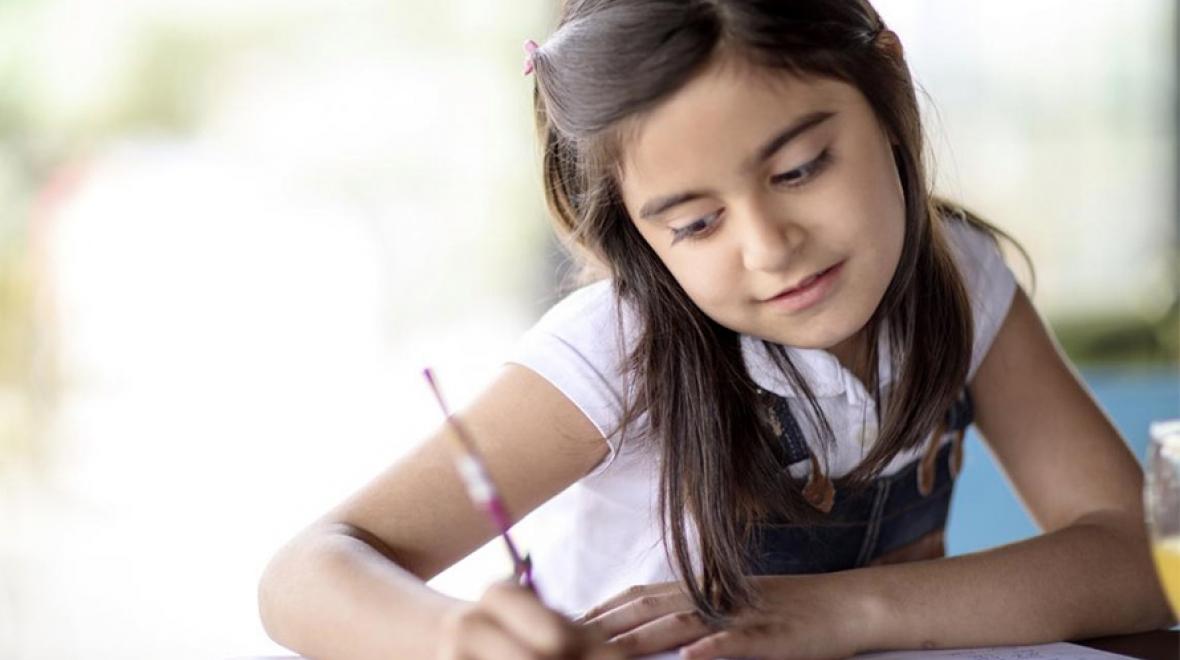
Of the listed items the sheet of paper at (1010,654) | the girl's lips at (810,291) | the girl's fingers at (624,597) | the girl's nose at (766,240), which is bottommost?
the sheet of paper at (1010,654)

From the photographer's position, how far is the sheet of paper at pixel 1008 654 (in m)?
1.03

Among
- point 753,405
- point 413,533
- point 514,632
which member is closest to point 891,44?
point 753,405

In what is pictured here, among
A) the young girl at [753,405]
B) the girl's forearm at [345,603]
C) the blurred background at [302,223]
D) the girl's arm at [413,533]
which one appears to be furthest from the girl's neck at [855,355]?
the blurred background at [302,223]

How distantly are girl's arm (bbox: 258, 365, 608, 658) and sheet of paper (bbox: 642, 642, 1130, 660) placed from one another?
7.3 inches

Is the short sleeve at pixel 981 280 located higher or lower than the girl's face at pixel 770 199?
lower

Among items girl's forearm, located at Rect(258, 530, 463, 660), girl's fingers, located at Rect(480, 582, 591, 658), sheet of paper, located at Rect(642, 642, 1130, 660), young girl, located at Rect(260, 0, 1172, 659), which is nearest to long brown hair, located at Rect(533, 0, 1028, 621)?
young girl, located at Rect(260, 0, 1172, 659)

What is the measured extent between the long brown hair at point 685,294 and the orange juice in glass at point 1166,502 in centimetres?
31

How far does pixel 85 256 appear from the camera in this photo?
443 cm

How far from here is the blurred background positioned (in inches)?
167

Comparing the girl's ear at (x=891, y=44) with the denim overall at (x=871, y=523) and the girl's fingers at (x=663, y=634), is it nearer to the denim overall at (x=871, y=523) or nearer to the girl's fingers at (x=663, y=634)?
the denim overall at (x=871, y=523)

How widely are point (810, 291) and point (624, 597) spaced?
0.88 ft

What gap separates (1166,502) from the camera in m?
0.82

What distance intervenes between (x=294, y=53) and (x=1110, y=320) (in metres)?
2.60

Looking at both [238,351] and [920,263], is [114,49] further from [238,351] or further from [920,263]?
[920,263]
